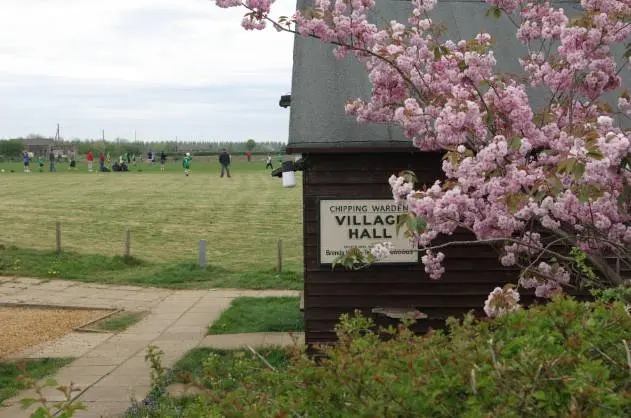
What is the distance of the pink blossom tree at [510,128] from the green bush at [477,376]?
184cm

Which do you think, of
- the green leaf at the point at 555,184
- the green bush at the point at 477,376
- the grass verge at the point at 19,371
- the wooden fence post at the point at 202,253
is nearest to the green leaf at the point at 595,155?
the green leaf at the point at 555,184

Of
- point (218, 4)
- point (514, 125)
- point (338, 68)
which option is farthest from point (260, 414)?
point (338, 68)

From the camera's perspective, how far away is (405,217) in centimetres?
637

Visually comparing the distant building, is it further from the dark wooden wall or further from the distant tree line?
the dark wooden wall

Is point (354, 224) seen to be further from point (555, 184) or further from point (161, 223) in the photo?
point (161, 223)

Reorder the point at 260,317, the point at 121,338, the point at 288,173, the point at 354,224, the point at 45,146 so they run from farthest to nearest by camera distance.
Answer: the point at 45,146 → the point at 260,317 → the point at 121,338 → the point at 288,173 → the point at 354,224

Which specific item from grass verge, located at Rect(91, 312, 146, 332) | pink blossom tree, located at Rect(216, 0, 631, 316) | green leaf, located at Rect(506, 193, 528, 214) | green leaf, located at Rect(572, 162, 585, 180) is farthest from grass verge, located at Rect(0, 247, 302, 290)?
green leaf, located at Rect(572, 162, 585, 180)

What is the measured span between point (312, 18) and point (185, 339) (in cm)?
670

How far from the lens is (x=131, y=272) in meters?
20.8

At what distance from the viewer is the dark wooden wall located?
10617mm

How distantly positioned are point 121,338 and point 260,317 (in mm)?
2405

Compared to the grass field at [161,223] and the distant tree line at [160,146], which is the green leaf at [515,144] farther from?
the distant tree line at [160,146]

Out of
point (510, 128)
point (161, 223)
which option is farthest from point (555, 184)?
point (161, 223)

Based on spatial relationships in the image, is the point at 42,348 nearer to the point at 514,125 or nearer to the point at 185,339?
the point at 185,339
